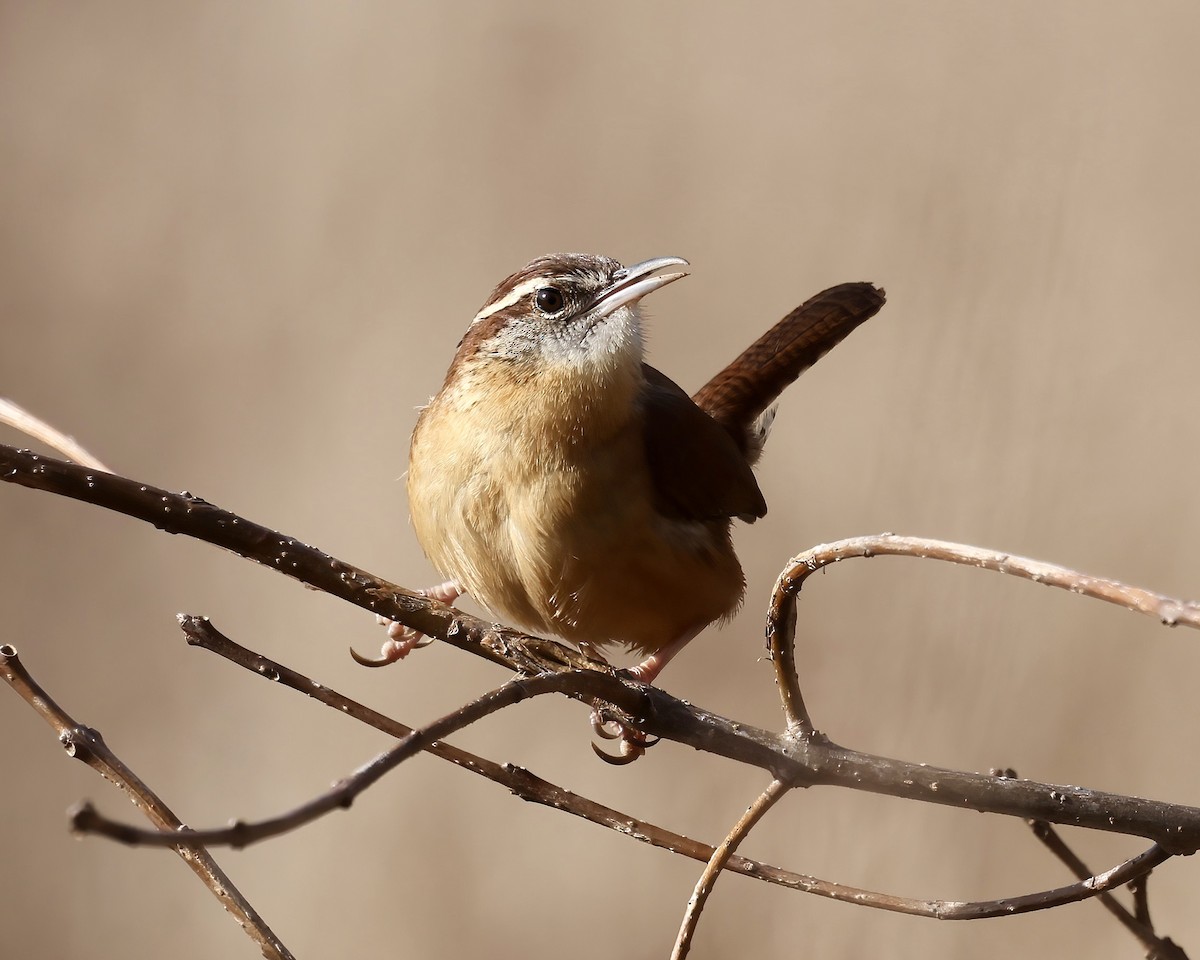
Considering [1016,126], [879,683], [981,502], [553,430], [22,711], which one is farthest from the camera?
[22,711]

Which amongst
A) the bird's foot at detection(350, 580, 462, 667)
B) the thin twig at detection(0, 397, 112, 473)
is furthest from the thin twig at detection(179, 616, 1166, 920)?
the bird's foot at detection(350, 580, 462, 667)

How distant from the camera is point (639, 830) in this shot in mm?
1583

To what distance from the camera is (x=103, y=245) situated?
4988 millimetres

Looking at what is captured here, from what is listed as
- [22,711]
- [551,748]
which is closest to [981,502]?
[551,748]

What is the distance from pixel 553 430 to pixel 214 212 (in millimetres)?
2983

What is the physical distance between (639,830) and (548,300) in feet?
5.30

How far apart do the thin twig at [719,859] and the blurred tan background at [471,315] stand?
Answer: 184 centimetres

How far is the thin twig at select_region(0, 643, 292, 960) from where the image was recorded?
1.34 meters

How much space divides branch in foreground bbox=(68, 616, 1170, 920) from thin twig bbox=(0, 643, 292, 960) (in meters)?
0.17

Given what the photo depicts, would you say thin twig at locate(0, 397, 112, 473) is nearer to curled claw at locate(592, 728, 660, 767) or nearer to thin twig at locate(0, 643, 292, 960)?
thin twig at locate(0, 643, 292, 960)

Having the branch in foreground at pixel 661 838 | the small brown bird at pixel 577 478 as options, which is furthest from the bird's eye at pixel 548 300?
the branch in foreground at pixel 661 838

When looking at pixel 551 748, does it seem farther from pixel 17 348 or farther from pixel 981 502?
pixel 17 348

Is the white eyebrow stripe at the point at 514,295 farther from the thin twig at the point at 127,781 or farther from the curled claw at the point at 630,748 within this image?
the thin twig at the point at 127,781

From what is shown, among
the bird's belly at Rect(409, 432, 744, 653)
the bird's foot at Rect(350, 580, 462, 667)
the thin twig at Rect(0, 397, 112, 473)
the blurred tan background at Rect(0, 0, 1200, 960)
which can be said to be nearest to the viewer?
the thin twig at Rect(0, 397, 112, 473)
